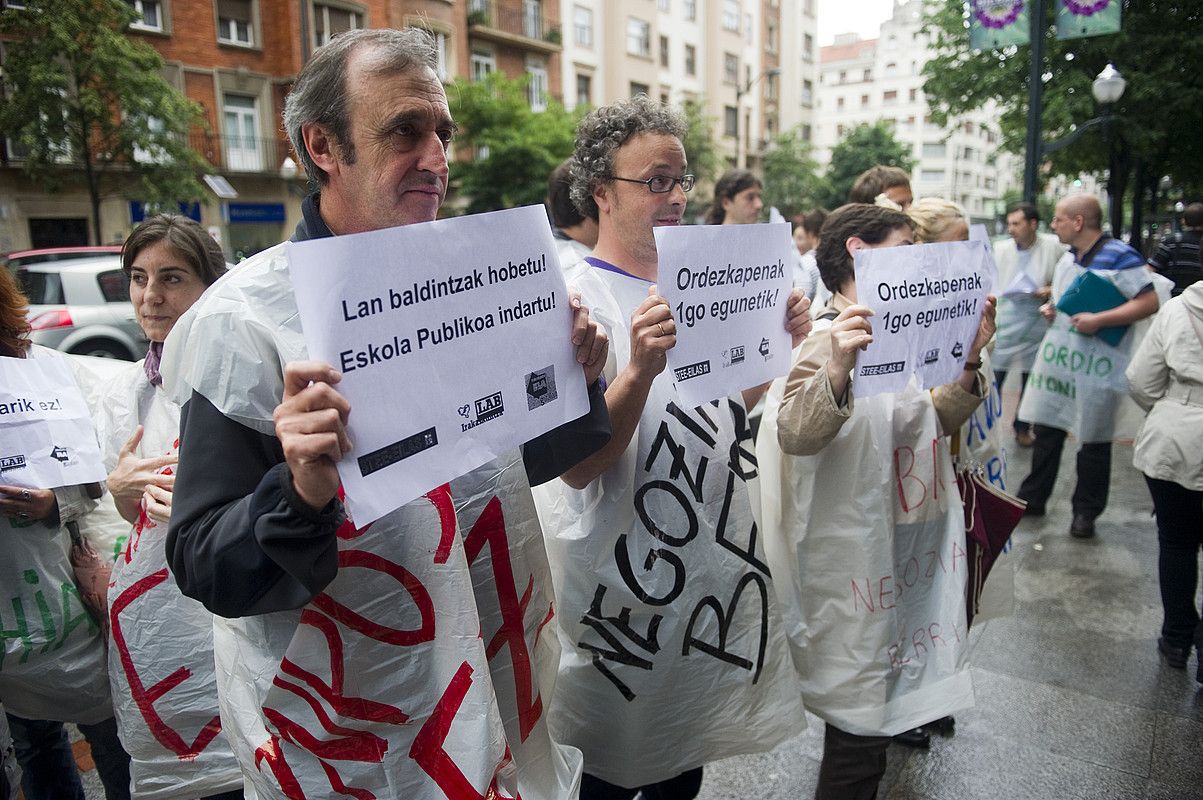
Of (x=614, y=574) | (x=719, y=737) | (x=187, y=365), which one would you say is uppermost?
(x=187, y=365)

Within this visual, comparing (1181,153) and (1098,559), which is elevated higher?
(1181,153)

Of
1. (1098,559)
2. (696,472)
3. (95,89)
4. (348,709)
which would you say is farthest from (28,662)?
(95,89)

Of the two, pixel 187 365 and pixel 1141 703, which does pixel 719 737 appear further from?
pixel 1141 703

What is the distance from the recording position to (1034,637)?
150 inches

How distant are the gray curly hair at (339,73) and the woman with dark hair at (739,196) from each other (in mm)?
3901

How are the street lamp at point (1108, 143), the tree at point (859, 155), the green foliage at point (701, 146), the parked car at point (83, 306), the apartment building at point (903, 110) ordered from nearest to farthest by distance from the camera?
1. the street lamp at point (1108, 143)
2. the parked car at point (83, 306)
3. the green foliage at point (701, 146)
4. the tree at point (859, 155)
5. the apartment building at point (903, 110)

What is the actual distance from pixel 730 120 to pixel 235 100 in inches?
1081

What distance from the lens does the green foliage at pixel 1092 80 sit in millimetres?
14562

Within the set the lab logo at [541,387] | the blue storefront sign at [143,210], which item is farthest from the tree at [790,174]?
the lab logo at [541,387]

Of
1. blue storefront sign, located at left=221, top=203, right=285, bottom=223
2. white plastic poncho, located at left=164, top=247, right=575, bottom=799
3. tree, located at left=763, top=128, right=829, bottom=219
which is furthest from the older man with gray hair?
tree, located at left=763, top=128, right=829, bottom=219

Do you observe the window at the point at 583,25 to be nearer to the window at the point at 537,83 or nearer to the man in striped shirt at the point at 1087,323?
the window at the point at 537,83

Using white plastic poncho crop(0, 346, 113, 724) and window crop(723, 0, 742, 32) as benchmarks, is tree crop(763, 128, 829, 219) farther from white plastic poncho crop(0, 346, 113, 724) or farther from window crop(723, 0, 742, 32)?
white plastic poncho crop(0, 346, 113, 724)

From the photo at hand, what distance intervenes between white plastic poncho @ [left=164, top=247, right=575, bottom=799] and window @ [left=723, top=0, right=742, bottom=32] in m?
46.2

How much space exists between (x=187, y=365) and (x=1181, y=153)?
21.6 meters
